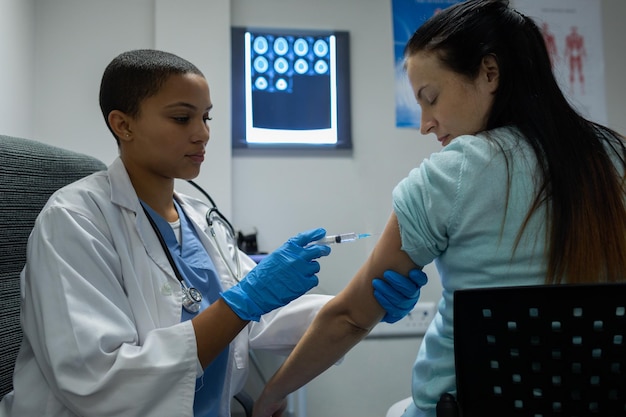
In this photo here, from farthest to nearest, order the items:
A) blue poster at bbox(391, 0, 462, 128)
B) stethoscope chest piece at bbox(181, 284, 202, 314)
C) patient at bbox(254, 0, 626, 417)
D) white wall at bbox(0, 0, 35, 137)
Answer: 1. blue poster at bbox(391, 0, 462, 128)
2. white wall at bbox(0, 0, 35, 137)
3. stethoscope chest piece at bbox(181, 284, 202, 314)
4. patient at bbox(254, 0, 626, 417)

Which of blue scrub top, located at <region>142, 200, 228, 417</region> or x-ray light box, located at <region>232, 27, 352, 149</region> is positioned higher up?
x-ray light box, located at <region>232, 27, 352, 149</region>

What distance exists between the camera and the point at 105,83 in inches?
52.4

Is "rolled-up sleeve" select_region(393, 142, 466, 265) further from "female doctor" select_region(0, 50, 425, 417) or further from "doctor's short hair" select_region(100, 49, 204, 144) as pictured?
"doctor's short hair" select_region(100, 49, 204, 144)

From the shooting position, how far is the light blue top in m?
0.80

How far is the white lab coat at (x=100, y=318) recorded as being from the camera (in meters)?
0.95

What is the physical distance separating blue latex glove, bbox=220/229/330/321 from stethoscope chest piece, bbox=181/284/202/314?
118 mm

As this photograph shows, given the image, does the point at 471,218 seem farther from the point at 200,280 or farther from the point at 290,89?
the point at 290,89

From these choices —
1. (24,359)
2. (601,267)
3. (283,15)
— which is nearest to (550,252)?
(601,267)

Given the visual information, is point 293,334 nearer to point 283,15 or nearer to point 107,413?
point 107,413

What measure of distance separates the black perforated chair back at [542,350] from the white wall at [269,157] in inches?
62.7

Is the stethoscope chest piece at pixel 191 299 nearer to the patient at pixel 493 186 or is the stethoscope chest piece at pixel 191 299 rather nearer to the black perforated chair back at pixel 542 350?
the patient at pixel 493 186

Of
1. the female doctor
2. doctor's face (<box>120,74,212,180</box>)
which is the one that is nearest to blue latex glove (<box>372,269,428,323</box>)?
the female doctor

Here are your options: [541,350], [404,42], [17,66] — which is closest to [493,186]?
[541,350]

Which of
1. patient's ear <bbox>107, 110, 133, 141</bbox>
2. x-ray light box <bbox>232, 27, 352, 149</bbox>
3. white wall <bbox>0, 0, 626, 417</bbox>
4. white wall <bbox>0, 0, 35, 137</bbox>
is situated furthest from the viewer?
x-ray light box <bbox>232, 27, 352, 149</bbox>
